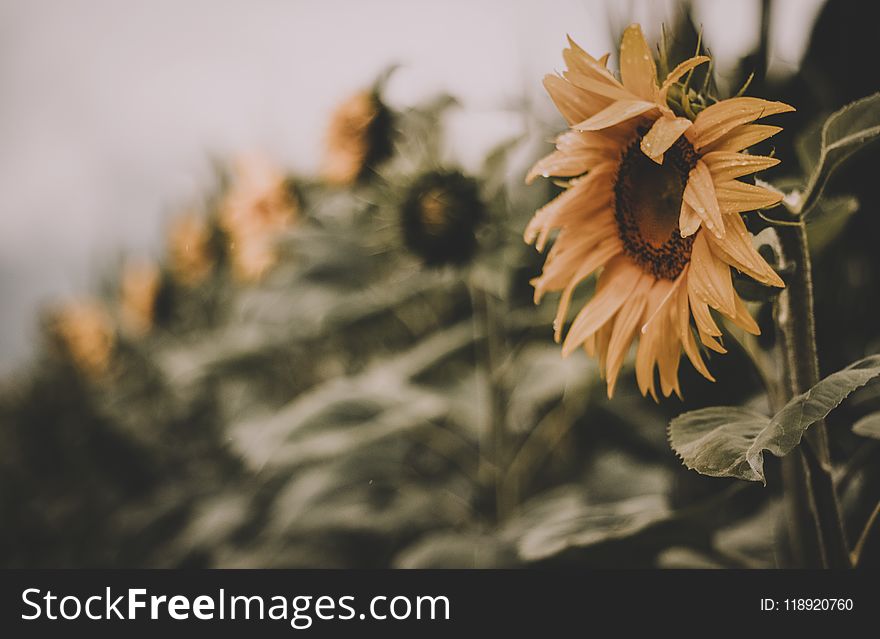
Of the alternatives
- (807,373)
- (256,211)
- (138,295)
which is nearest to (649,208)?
(807,373)

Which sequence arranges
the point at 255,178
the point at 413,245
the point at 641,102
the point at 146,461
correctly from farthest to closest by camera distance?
the point at 146,461 → the point at 255,178 → the point at 413,245 → the point at 641,102

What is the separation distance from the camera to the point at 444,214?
67 centimetres

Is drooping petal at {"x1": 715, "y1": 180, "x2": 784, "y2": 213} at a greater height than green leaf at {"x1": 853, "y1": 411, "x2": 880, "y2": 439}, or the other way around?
drooping petal at {"x1": 715, "y1": 180, "x2": 784, "y2": 213}

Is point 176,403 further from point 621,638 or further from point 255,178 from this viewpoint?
point 621,638

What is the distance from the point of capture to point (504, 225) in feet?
2.25

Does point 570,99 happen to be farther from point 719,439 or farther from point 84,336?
point 84,336

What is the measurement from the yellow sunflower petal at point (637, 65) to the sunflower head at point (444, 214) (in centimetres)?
A: 34

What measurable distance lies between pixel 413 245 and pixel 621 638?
1.38 ft

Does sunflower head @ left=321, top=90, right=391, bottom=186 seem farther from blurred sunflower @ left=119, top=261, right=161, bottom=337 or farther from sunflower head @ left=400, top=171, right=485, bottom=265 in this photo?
blurred sunflower @ left=119, top=261, right=161, bottom=337

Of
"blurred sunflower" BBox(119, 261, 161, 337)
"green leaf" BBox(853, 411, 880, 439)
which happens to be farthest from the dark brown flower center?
"blurred sunflower" BBox(119, 261, 161, 337)

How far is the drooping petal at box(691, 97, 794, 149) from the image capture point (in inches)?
11.5

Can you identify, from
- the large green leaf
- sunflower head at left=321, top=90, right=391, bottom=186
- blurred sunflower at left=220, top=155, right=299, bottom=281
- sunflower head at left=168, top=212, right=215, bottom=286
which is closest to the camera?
the large green leaf

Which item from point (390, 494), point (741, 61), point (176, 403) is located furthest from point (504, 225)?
point (176, 403)

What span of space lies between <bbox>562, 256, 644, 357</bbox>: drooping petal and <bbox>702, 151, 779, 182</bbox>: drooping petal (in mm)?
79
